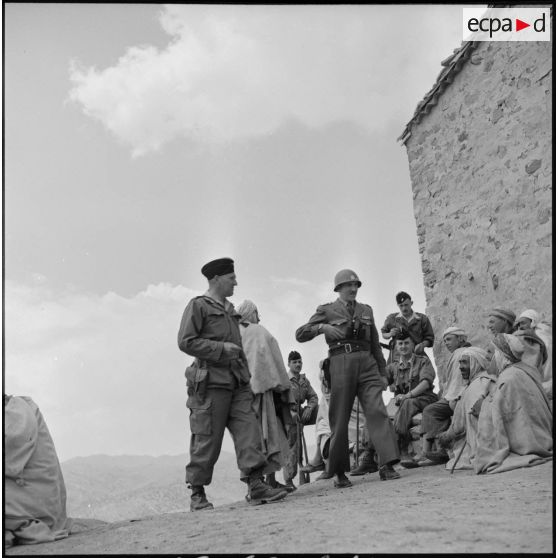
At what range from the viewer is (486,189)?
8172 millimetres

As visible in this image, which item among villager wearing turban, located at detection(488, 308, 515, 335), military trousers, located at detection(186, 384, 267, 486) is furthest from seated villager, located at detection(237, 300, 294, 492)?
villager wearing turban, located at detection(488, 308, 515, 335)

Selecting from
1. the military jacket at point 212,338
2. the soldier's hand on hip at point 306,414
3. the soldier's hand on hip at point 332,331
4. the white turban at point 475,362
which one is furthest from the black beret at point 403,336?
the military jacket at point 212,338

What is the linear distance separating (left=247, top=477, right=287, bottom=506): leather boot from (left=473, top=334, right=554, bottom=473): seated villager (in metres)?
1.63

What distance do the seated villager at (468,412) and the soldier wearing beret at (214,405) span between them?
1.84 meters

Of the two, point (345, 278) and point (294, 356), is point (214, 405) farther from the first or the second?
point (294, 356)

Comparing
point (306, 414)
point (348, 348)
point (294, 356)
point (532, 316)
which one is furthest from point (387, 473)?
point (294, 356)

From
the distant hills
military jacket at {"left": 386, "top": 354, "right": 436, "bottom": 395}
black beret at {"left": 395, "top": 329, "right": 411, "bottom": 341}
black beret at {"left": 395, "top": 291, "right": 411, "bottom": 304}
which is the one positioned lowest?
the distant hills

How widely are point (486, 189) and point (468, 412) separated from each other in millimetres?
3083

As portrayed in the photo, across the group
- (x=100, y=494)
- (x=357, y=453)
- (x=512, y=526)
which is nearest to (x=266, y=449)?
(x=357, y=453)

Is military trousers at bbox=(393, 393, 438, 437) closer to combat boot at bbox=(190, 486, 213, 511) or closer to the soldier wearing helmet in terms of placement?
the soldier wearing helmet

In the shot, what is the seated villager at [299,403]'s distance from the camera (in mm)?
7934

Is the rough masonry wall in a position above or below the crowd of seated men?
above

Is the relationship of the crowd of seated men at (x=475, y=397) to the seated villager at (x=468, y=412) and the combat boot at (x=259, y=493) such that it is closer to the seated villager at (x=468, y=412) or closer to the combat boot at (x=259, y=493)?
the seated villager at (x=468, y=412)
